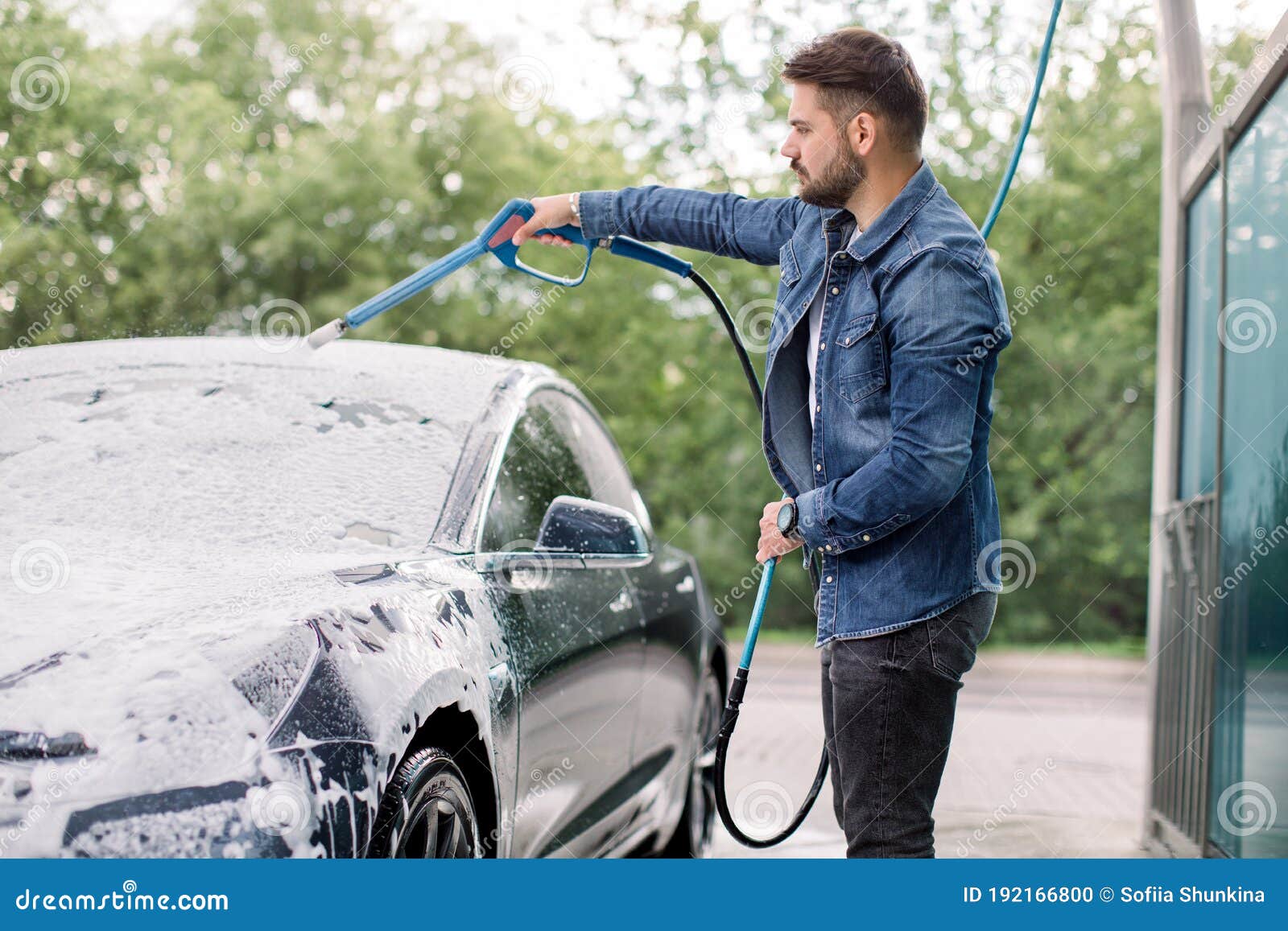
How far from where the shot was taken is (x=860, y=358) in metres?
2.58

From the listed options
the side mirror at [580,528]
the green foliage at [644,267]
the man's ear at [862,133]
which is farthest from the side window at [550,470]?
the green foliage at [644,267]

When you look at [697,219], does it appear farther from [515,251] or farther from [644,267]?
[644,267]

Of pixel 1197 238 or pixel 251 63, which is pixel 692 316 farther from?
pixel 251 63

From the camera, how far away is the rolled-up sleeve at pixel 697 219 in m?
3.00

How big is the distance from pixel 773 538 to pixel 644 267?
14.3 m

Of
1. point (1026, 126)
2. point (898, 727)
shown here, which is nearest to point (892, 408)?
point (898, 727)

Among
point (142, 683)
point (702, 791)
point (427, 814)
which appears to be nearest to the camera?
point (142, 683)

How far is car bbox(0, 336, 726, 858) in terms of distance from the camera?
6.23 ft

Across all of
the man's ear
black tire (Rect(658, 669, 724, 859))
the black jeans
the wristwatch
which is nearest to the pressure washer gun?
the man's ear

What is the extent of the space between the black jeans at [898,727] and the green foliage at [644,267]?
10083 millimetres

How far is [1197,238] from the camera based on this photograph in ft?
17.8

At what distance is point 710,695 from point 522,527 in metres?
1.92

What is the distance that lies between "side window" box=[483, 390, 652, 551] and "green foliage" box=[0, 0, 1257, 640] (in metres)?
8.01
